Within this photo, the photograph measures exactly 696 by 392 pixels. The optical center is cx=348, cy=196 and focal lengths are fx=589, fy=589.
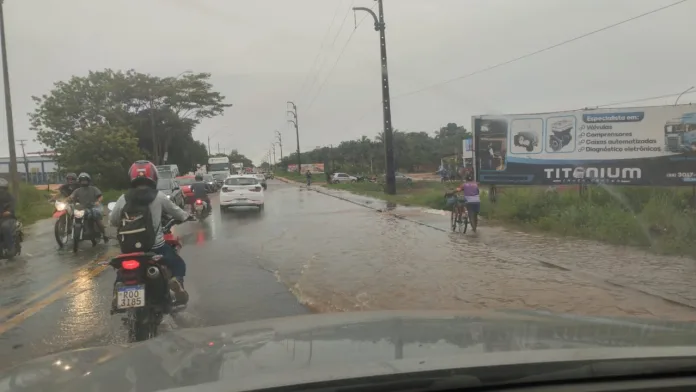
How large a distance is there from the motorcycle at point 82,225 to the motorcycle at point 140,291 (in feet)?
22.3

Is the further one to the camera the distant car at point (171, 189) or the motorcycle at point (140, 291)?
the distant car at point (171, 189)

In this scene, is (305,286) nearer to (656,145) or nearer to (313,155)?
(656,145)

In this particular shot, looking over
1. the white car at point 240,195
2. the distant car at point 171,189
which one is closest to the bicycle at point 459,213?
the white car at point 240,195

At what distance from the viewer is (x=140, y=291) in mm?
4750

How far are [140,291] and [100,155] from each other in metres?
34.0

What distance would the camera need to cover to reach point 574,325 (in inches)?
127

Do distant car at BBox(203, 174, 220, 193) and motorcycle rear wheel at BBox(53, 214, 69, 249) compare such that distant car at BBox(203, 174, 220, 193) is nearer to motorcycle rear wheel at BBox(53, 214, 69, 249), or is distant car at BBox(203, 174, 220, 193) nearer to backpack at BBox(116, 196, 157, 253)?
motorcycle rear wheel at BBox(53, 214, 69, 249)

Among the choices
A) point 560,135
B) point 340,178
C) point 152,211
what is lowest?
point 340,178

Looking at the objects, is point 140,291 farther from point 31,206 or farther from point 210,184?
point 210,184

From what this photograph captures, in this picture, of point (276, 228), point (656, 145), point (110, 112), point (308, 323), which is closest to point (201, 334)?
point (308, 323)

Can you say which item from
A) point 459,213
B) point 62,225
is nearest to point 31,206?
point 62,225

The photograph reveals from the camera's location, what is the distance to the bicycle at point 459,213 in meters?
13.8

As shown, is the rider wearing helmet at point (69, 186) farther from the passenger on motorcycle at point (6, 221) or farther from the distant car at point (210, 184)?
the distant car at point (210, 184)

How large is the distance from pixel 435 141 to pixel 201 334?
9021 cm
